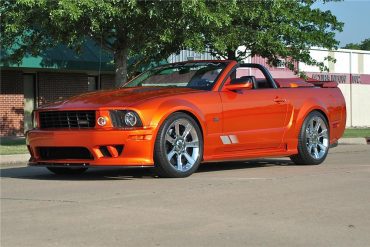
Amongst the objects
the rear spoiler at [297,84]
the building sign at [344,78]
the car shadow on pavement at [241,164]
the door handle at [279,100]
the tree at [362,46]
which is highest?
the tree at [362,46]

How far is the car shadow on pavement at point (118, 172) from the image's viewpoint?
8938mm

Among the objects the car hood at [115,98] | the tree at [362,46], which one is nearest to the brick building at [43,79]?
the car hood at [115,98]

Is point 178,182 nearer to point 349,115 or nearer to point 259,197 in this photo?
point 259,197

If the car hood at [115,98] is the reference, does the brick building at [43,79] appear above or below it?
above

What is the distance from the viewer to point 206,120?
871cm

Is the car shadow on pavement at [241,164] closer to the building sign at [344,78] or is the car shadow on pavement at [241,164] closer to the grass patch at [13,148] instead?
the grass patch at [13,148]

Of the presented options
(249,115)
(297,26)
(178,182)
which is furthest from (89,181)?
(297,26)

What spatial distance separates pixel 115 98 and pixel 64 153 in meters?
0.98

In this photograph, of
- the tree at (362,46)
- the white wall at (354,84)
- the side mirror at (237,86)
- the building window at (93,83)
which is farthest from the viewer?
the tree at (362,46)

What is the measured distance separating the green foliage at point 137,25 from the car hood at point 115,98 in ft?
18.0

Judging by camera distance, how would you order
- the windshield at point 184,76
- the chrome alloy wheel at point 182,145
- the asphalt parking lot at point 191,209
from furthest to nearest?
1. the windshield at point 184,76
2. the chrome alloy wheel at point 182,145
3. the asphalt parking lot at point 191,209

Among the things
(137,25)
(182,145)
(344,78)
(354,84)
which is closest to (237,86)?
(182,145)

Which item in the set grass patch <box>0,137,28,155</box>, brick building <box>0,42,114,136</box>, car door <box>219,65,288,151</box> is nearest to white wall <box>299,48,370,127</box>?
brick building <box>0,42,114,136</box>

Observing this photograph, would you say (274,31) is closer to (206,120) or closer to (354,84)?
(206,120)
